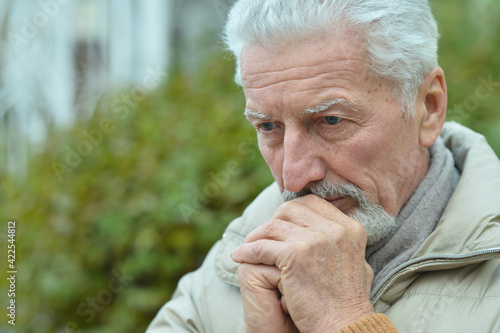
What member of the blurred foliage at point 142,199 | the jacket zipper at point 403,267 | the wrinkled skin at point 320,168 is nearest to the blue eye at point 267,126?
the wrinkled skin at point 320,168

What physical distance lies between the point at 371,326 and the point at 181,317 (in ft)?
3.47

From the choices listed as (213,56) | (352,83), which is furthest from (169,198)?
(213,56)

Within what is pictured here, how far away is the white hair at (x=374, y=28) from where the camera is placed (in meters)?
1.96

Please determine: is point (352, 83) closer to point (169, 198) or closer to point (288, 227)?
point (288, 227)

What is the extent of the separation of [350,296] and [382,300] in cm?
22

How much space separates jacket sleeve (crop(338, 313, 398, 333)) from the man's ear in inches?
29.6

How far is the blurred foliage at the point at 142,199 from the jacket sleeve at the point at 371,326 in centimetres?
196

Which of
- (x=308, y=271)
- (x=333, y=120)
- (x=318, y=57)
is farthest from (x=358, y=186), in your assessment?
(x=318, y=57)

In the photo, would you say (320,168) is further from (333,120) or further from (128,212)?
(128,212)

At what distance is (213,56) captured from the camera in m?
6.93

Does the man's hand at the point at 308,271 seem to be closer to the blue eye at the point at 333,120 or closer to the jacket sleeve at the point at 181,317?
the blue eye at the point at 333,120

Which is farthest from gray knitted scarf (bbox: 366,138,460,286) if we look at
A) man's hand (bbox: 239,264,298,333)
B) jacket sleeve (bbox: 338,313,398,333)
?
man's hand (bbox: 239,264,298,333)

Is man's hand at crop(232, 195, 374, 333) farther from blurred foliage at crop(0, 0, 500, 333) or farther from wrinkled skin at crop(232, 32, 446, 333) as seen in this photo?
blurred foliage at crop(0, 0, 500, 333)

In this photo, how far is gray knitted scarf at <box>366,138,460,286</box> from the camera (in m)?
2.14
